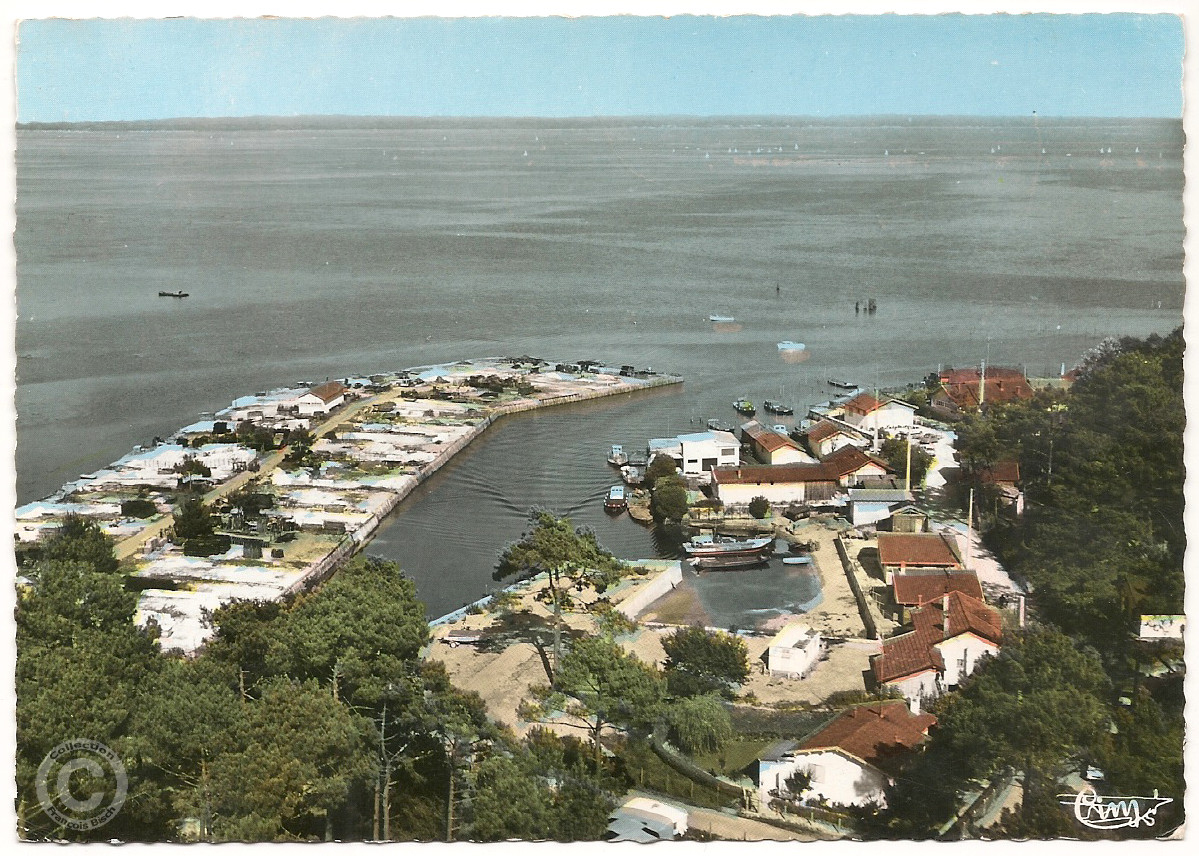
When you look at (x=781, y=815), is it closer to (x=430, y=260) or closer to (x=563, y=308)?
(x=563, y=308)

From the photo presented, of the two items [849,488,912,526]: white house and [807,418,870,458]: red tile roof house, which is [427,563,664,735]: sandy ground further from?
[807,418,870,458]: red tile roof house

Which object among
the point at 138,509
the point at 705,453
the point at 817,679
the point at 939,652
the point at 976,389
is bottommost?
the point at 817,679

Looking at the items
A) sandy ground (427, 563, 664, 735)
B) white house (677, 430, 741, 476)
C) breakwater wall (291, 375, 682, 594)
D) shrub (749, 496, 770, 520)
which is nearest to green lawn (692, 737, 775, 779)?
sandy ground (427, 563, 664, 735)

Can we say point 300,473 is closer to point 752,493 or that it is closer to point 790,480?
point 752,493

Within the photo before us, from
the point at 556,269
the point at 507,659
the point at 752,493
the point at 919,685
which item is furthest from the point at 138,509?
the point at 556,269

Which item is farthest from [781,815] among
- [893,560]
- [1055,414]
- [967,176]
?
[967,176]
